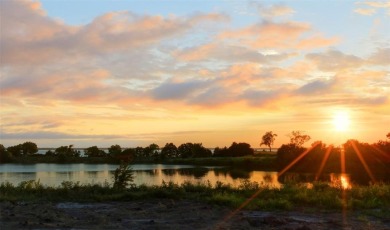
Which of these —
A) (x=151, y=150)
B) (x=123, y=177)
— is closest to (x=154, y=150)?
(x=151, y=150)

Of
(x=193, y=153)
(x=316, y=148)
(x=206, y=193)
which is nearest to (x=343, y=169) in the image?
(x=316, y=148)

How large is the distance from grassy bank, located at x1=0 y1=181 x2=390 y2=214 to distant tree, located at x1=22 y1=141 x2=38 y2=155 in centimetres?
7622

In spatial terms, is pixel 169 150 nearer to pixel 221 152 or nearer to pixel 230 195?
pixel 221 152

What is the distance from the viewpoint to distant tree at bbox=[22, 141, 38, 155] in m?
87.6

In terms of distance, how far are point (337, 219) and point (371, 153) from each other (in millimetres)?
52677

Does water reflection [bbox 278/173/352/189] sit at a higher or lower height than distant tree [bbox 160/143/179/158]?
lower

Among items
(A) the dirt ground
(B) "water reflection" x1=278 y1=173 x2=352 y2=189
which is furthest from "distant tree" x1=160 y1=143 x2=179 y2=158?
(A) the dirt ground

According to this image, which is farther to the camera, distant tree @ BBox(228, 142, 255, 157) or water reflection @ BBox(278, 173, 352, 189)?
distant tree @ BBox(228, 142, 255, 157)

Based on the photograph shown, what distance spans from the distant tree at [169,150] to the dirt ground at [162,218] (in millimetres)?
77581

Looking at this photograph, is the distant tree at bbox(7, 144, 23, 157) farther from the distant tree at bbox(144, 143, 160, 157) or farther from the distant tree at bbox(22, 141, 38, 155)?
the distant tree at bbox(144, 143, 160, 157)

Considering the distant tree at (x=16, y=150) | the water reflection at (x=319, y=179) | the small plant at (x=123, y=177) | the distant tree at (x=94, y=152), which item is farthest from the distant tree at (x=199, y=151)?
the small plant at (x=123, y=177)

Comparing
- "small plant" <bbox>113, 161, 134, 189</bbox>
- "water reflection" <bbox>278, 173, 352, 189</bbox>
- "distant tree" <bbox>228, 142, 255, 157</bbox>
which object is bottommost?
"water reflection" <bbox>278, 173, 352, 189</bbox>

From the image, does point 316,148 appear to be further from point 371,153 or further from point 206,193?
point 206,193

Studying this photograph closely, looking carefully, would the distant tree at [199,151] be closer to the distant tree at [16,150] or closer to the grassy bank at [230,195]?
the distant tree at [16,150]
